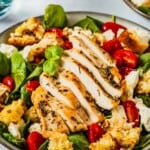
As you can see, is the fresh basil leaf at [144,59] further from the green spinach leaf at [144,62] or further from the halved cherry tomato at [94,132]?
the halved cherry tomato at [94,132]

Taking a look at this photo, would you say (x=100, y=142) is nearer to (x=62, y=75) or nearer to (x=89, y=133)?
(x=89, y=133)

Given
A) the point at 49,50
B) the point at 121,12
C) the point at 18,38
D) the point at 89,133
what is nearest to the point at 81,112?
the point at 89,133

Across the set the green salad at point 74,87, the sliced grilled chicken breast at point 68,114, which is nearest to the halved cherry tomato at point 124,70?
the green salad at point 74,87

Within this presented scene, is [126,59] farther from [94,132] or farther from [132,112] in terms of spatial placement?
[94,132]

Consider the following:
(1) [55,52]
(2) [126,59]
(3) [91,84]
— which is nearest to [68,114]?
(3) [91,84]

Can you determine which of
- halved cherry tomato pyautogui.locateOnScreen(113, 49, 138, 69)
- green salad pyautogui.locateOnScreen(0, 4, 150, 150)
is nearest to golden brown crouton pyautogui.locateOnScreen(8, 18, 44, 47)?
green salad pyautogui.locateOnScreen(0, 4, 150, 150)

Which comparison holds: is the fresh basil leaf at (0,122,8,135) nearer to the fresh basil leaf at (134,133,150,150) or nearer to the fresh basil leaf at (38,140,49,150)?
the fresh basil leaf at (38,140,49,150)
